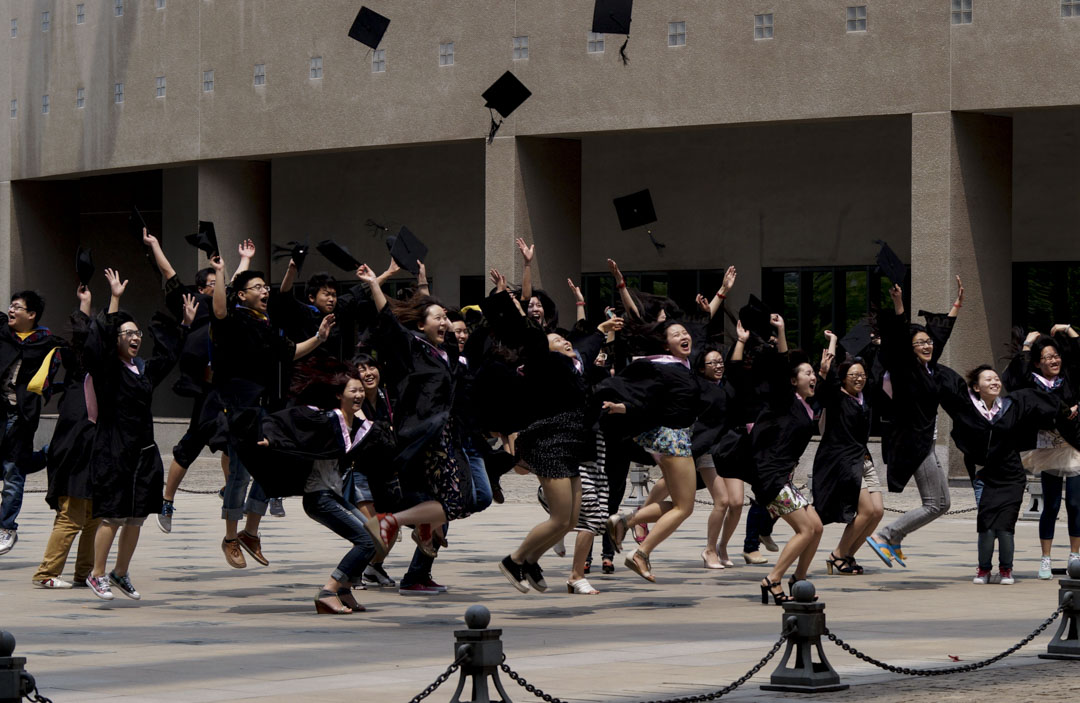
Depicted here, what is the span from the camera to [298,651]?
9102 mm

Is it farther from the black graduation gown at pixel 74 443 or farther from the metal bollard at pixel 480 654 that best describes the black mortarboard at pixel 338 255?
the metal bollard at pixel 480 654

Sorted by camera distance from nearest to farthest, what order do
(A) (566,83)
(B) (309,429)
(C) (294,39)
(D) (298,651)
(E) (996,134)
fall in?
(D) (298,651) < (B) (309,429) < (E) (996,134) < (A) (566,83) < (C) (294,39)

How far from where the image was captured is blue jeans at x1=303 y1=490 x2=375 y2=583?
35.4 ft

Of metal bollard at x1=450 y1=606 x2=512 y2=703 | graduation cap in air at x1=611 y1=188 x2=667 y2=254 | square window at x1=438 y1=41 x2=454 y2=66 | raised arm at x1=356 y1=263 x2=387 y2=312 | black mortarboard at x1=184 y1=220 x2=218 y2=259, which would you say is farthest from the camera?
square window at x1=438 y1=41 x2=454 y2=66

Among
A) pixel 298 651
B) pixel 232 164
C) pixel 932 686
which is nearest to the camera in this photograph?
pixel 932 686

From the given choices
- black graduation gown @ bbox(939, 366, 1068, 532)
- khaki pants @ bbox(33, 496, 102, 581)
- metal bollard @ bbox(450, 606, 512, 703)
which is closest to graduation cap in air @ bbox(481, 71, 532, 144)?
black graduation gown @ bbox(939, 366, 1068, 532)

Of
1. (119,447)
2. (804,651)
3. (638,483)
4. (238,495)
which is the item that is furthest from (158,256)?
(638,483)

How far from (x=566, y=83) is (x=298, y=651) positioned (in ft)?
55.2

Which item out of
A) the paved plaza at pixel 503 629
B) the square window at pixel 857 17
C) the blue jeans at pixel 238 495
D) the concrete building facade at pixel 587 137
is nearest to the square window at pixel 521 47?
the concrete building facade at pixel 587 137

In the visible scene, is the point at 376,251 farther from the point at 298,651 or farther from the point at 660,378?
the point at 298,651

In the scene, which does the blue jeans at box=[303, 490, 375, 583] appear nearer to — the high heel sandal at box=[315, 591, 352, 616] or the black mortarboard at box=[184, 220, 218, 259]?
the high heel sandal at box=[315, 591, 352, 616]

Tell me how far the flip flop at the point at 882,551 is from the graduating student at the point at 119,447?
16.9 ft

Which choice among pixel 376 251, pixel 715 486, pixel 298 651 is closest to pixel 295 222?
Result: pixel 376 251

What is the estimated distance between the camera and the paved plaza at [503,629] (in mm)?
7977
